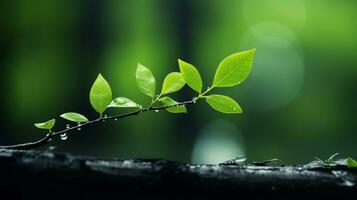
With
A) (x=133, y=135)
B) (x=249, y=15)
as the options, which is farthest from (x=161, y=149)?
(x=249, y=15)

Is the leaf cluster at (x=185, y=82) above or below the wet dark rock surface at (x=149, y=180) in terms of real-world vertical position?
above

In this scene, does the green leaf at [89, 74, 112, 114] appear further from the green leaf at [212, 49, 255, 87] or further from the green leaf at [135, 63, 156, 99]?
the green leaf at [212, 49, 255, 87]

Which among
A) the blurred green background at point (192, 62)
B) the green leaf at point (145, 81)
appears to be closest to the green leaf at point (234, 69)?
the green leaf at point (145, 81)

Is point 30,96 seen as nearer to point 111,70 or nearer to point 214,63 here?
point 111,70

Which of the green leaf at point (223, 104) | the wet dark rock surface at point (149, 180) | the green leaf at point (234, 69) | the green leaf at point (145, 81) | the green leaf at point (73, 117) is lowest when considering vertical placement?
the wet dark rock surface at point (149, 180)

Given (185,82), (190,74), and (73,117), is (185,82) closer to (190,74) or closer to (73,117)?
(190,74)

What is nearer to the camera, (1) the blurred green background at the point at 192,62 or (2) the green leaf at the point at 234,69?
(2) the green leaf at the point at 234,69

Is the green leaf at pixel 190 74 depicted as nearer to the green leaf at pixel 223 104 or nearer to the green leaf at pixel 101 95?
the green leaf at pixel 223 104

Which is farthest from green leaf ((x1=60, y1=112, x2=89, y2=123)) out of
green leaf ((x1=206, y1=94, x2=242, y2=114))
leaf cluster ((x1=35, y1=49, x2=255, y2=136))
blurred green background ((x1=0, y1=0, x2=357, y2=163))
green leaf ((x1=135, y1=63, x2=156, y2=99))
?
blurred green background ((x1=0, y1=0, x2=357, y2=163))

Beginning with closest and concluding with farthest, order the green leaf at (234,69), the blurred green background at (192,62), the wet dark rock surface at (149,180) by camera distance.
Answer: the wet dark rock surface at (149,180) < the green leaf at (234,69) < the blurred green background at (192,62)
